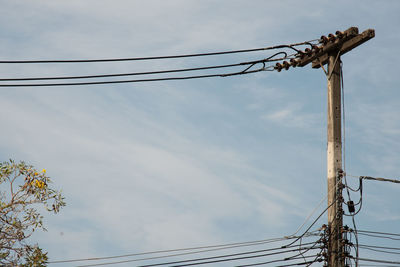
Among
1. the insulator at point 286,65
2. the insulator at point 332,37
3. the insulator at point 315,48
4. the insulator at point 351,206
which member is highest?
the insulator at point 332,37

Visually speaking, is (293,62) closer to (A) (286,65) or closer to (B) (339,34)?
(A) (286,65)

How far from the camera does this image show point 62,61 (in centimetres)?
1688

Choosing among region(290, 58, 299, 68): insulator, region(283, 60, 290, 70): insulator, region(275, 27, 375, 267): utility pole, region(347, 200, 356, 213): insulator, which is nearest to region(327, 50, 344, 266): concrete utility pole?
region(275, 27, 375, 267): utility pole

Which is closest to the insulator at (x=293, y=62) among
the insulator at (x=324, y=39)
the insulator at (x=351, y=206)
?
the insulator at (x=324, y=39)

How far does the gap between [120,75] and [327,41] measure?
618 centimetres

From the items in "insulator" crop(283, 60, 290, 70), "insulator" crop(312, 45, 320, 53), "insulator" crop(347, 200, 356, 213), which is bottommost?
"insulator" crop(347, 200, 356, 213)

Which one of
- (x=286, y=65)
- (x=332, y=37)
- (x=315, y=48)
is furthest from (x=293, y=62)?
(x=332, y=37)

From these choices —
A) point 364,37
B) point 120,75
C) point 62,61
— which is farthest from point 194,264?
point 364,37

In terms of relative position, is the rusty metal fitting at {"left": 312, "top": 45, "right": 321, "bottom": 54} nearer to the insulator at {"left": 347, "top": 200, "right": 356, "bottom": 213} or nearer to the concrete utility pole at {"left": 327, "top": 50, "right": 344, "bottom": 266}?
the concrete utility pole at {"left": 327, "top": 50, "right": 344, "bottom": 266}

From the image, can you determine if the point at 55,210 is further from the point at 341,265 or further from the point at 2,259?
the point at 341,265

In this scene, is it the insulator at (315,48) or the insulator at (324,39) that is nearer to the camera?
the insulator at (324,39)

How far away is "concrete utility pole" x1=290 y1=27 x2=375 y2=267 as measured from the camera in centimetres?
1570

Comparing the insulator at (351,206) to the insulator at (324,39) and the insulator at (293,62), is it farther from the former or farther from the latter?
the insulator at (324,39)

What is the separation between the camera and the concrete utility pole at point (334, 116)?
51.5ft
